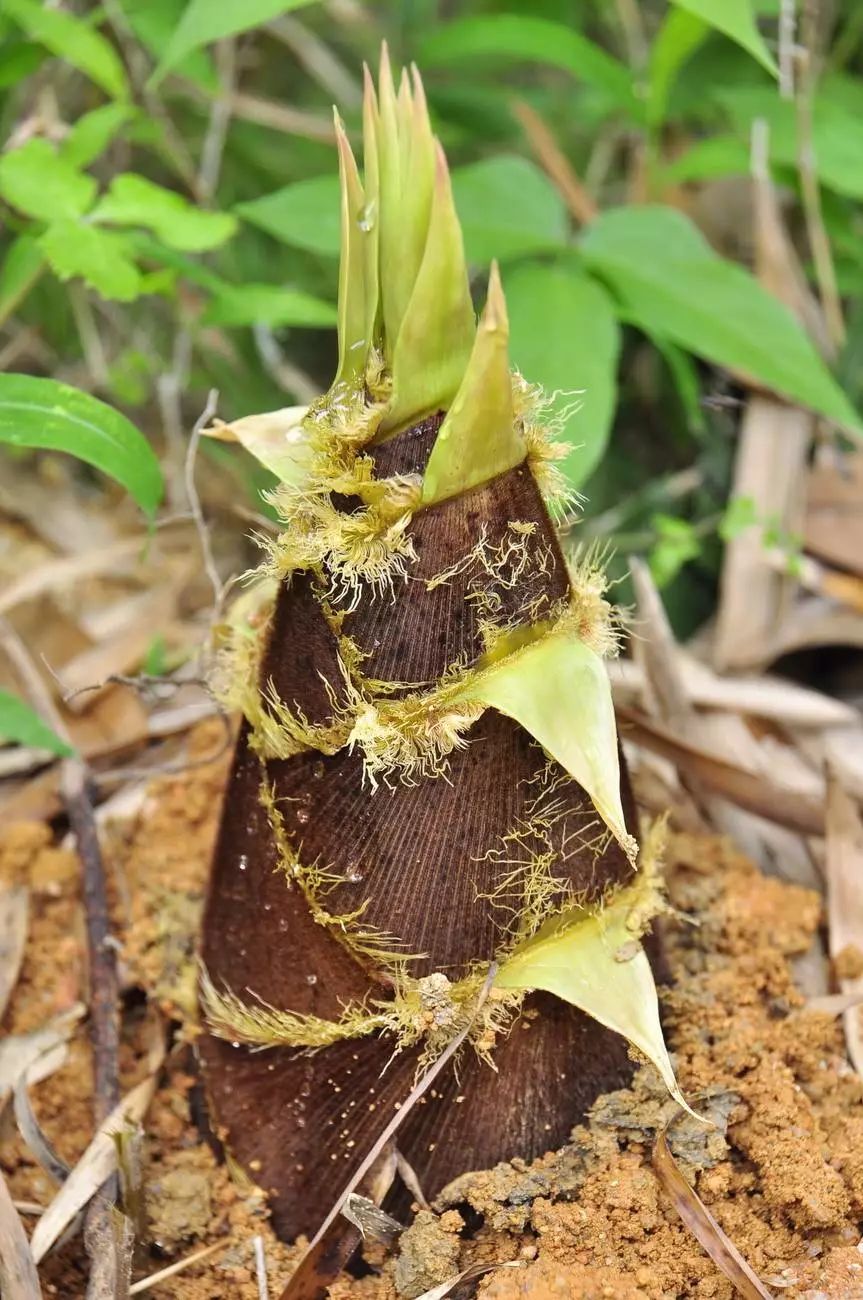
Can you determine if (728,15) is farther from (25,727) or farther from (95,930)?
(95,930)

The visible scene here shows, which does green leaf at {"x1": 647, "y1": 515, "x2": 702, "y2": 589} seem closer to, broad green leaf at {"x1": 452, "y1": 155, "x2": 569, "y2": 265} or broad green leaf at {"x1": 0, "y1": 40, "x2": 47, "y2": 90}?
broad green leaf at {"x1": 452, "y1": 155, "x2": 569, "y2": 265}

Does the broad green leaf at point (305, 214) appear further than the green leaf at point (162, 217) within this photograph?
Yes

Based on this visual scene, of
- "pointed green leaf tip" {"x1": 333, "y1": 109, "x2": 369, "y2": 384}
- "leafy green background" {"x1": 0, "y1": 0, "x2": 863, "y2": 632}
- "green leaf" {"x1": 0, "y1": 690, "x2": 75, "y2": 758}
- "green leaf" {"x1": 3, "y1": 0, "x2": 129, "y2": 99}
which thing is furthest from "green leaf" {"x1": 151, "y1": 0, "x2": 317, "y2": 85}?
"green leaf" {"x1": 0, "y1": 690, "x2": 75, "y2": 758}

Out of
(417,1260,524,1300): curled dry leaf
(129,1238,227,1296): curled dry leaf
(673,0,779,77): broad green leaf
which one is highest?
(673,0,779,77): broad green leaf

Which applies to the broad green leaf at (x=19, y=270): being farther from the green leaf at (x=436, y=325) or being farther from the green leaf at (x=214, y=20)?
the green leaf at (x=436, y=325)

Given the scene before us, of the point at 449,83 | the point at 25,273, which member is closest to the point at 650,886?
the point at 25,273

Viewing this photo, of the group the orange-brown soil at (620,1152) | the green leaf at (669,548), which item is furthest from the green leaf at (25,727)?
the green leaf at (669,548)

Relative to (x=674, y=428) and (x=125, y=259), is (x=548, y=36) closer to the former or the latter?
(x=674, y=428)
